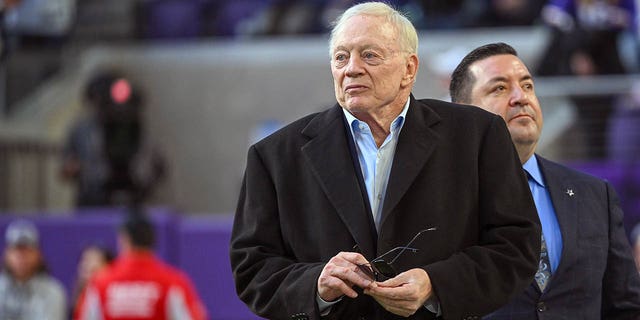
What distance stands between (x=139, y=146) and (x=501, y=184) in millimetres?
9717

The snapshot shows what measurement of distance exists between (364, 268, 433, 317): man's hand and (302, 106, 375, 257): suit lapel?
21cm

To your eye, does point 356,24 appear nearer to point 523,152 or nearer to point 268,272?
point 268,272

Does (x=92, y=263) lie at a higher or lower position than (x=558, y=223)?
lower

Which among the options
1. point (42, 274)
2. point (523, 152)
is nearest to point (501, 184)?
point (523, 152)

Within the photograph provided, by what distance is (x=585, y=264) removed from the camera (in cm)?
427

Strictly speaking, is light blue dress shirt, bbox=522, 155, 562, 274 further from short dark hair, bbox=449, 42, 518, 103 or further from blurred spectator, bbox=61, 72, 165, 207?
blurred spectator, bbox=61, 72, 165, 207

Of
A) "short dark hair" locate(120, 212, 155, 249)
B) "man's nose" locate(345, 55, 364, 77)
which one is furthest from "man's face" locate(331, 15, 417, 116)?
"short dark hair" locate(120, 212, 155, 249)

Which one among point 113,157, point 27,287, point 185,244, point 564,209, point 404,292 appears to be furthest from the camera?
point 113,157

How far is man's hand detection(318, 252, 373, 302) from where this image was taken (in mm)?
3326

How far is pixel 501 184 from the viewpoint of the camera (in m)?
3.61

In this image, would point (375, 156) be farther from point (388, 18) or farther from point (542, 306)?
point (542, 306)

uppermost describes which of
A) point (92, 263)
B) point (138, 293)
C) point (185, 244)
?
point (138, 293)

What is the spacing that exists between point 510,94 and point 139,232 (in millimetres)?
5041

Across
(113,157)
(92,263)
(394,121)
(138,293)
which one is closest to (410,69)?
(394,121)
